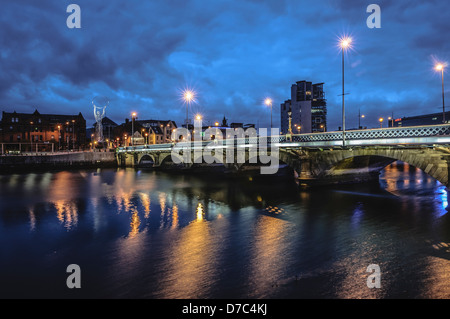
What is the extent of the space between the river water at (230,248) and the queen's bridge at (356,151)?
446cm

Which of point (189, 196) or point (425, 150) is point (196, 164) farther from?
point (425, 150)

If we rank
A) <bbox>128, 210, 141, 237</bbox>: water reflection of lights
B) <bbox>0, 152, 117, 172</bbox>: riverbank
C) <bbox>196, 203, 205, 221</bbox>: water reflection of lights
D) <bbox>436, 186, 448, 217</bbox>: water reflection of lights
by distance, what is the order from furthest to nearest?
<bbox>0, 152, 117, 172</bbox>: riverbank < <bbox>436, 186, 448, 217</bbox>: water reflection of lights < <bbox>196, 203, 205, 221</bbox>: water reflection of lights < <bbox>128, 210, 141, 237</bbox>: water reflection of lights

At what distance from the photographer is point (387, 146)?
89.6 ft

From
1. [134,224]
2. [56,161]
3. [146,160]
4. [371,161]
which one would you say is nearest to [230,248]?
[134,224]

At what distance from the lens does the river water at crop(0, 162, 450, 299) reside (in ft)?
34.4

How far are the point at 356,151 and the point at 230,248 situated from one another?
70.9 ft

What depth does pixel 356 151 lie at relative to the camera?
3014 centimetres

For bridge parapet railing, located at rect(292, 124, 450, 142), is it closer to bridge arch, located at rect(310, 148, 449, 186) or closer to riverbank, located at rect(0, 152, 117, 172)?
bridge arch, located at rect(310, 148, 449, 186)

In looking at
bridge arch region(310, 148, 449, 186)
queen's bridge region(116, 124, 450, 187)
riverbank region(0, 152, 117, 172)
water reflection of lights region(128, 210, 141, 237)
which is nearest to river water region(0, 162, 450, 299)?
water reflection of lights region(128, 210, 141, 237)

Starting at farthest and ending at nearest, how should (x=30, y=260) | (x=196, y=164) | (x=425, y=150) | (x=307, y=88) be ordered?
(x=307, y=88) → (x=196, y=164) → (x=425, y=150) → (x=30, y=260)

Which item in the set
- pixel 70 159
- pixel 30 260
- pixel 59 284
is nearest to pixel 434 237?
pixel 59 284

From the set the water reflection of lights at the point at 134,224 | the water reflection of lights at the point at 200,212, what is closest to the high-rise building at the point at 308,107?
the water reflection of lights at the point at 200,212

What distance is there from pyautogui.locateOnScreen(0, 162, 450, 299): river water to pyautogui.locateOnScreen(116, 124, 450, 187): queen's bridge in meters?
4.46
